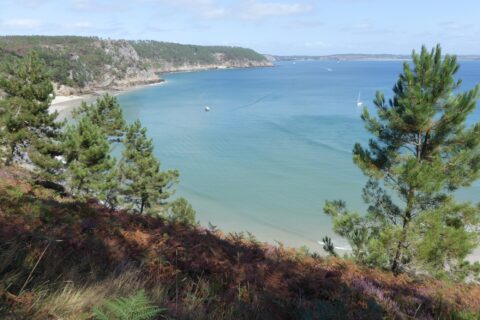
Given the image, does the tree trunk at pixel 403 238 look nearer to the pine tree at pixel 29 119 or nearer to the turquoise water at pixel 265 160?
the turquoise water at pixel 265 160

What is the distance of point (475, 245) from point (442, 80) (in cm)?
501

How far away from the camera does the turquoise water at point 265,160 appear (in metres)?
33.1

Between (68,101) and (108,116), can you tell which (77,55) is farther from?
(108,116)

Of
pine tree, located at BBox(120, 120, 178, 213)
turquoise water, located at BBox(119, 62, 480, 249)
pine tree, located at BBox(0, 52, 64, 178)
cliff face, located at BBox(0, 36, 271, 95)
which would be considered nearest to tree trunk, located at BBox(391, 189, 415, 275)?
pine tree, located at BBox(120, 120, 178, 213)

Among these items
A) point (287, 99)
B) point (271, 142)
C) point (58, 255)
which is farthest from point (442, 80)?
point (287, 99)

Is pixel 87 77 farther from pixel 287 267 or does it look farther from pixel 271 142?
pixel 287 267

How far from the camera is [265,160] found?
1946 inches

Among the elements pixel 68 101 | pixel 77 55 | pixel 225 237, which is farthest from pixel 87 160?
pixel 77 55

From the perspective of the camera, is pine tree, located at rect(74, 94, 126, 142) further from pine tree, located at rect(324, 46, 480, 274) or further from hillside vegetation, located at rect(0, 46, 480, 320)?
pine tree, located at rect(324, 46, 480, 274)

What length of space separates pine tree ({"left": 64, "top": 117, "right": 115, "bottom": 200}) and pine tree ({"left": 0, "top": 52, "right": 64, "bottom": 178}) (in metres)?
1.50

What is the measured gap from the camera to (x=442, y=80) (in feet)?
40.2

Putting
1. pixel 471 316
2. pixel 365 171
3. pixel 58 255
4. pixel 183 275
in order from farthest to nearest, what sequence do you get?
pixel 365 171 < pixel 183 275 < pixel 58 255 < pixel 471 316

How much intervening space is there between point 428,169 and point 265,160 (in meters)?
37.9

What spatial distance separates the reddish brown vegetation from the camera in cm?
382
